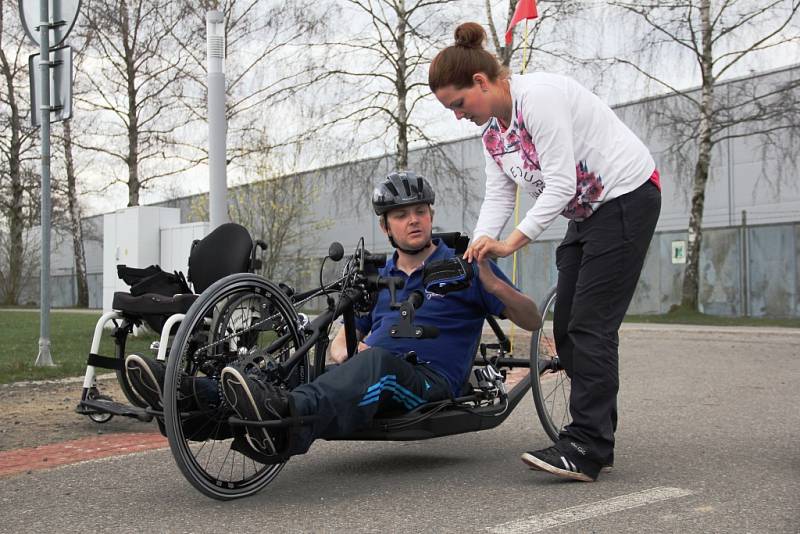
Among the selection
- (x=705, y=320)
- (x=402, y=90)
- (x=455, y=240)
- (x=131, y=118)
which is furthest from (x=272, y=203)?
(x=455, y=240)

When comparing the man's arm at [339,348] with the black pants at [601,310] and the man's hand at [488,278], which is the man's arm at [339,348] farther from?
the black pants at [601,310]

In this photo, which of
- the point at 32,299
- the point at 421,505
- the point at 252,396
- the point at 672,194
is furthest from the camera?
the point at 32,299

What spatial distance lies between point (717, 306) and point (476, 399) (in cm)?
2171

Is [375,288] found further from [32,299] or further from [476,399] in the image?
[32,299]

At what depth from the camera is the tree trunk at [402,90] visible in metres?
20.5

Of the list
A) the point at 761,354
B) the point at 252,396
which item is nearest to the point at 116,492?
the point at 252,396

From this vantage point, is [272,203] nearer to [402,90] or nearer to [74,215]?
[402,90]

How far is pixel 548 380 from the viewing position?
5.14 meters

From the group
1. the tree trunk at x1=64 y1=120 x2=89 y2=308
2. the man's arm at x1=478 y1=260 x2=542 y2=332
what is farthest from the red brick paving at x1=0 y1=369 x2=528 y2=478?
the tree trunk at x1=64 y1=120 x2=89 y2=308

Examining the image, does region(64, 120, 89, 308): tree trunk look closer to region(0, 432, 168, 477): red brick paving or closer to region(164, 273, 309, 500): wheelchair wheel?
region(0, 432, 168, 477): red brick paving

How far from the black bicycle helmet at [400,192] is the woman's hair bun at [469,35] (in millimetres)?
646

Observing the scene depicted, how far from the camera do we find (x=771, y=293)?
2367 centimetres

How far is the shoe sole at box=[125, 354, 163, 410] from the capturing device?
3.85 meters

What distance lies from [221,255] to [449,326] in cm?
240
